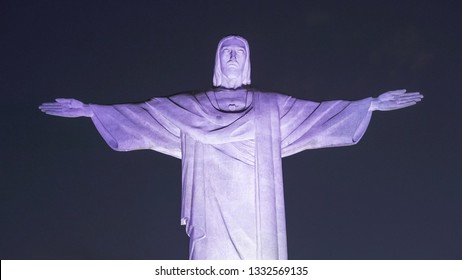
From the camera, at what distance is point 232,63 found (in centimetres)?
1496

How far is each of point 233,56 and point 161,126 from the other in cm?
150

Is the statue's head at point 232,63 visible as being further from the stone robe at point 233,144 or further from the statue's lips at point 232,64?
the stone robe at point 233,144

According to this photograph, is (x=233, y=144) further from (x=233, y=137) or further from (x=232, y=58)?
(x=232, y=58)

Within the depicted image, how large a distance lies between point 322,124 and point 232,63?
163 cm

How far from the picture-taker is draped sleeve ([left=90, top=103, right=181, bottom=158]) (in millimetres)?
14594

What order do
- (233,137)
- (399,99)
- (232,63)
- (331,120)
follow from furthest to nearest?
(232,63), (331,120), (399,99), (233,137)

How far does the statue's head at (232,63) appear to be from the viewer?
15.0 meters

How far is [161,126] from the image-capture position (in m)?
14.7

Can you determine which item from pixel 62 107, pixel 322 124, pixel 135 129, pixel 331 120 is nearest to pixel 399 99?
pixel 331 120

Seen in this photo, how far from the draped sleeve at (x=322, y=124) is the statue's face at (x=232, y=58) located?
0.88 meters

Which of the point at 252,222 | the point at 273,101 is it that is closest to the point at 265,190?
the point at 252,222

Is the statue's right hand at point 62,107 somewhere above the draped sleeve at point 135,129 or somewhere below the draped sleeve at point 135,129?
above

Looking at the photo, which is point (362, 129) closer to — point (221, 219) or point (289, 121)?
point (289, 121)

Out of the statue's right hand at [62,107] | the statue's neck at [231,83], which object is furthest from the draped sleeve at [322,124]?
the statue's right hand at [62,107]
